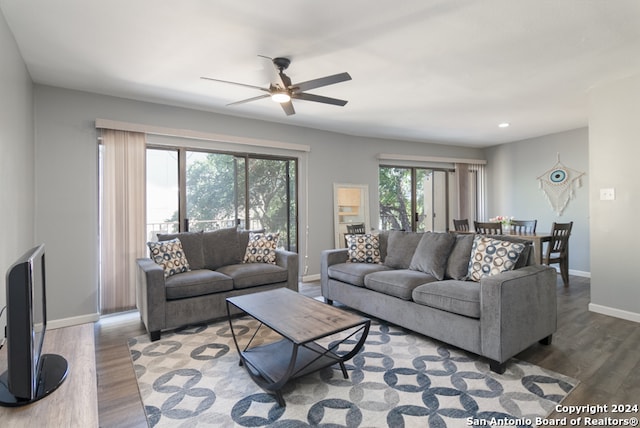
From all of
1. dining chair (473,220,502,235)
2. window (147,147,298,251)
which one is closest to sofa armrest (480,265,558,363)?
dining chair (473,220,502,235)

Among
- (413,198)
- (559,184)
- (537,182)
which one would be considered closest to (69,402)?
(413,198)

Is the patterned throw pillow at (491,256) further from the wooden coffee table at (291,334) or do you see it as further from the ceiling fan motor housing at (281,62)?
the ceiling fan motor housing at (281,62)

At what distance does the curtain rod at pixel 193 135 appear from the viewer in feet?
12.1

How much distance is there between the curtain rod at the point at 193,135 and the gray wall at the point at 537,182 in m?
4.37

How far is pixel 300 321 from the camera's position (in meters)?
2.14

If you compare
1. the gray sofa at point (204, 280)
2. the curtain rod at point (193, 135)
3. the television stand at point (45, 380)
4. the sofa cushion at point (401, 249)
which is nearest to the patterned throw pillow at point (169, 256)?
the gray sofa at point (204, 280)

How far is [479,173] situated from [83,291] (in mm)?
7334

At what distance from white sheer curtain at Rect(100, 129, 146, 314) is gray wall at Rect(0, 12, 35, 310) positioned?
637 millimetres

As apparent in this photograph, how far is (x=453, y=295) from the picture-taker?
2.59 m

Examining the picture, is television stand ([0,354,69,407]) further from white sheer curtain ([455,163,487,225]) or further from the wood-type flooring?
white sheer curtain ([455,163,487,225])

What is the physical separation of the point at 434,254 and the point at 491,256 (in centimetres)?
54

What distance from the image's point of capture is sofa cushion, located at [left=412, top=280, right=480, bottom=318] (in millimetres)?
2459

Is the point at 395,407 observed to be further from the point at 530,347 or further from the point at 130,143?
the point at 130,143

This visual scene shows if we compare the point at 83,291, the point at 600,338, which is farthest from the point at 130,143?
the point at 600,338
